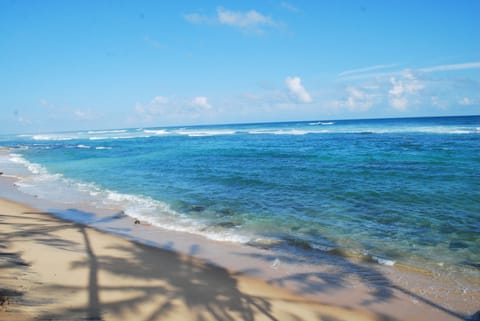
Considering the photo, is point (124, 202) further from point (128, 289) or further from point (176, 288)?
point (176, 288)

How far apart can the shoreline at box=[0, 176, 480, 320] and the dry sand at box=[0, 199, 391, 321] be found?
211 millimetres

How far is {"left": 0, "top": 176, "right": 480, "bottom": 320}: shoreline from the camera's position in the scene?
4.68 meters

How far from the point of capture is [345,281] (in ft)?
18.1

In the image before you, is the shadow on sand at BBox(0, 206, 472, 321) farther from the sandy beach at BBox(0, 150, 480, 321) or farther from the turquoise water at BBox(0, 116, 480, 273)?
the turquoise water at BBox(0, 116, 480, 273)

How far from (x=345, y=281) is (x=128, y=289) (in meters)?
3.88

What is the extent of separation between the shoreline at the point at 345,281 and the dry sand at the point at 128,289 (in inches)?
8.3

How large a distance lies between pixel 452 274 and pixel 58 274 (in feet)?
24.0

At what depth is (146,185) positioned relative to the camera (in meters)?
14.8

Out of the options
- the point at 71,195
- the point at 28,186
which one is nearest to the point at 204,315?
the point at 71,195

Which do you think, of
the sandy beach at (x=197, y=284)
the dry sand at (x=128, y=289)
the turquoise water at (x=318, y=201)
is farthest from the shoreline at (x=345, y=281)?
the turquoise water at (x=318, y=201)

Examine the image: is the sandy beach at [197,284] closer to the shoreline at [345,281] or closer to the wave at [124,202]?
the shoreline at [345,281]

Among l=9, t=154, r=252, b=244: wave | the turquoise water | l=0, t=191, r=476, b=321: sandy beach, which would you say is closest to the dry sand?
l=0, t=191, r=476, b=321: sandy beach

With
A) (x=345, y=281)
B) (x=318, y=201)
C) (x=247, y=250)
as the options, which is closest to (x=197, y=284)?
(x=247, y=250)

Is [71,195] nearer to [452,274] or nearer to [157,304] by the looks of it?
[157,304]
